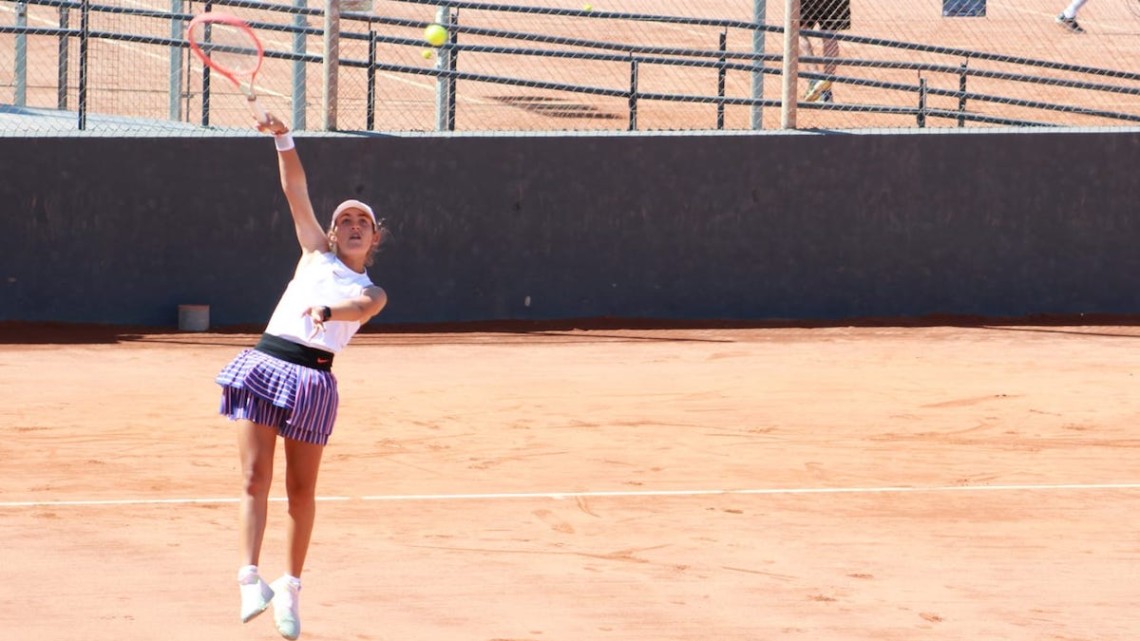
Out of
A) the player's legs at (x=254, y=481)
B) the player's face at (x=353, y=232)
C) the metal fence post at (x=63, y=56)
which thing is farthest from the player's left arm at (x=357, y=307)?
the metal fence post at (x=63, y=56)

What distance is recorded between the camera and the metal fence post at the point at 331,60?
49.8 feet

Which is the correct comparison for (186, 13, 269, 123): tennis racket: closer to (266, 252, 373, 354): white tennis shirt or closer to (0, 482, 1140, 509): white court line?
(266, 252, 373, 354): white tennis shirt

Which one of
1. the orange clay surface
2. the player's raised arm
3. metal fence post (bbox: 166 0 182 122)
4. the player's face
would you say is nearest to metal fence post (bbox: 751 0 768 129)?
the orange clay surface

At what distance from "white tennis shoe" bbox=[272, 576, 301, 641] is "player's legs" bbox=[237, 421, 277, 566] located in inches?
5.1

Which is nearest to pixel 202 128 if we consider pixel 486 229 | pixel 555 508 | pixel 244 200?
pixel 244 200

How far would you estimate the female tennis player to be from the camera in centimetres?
613

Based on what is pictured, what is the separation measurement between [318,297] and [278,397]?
0.40 m

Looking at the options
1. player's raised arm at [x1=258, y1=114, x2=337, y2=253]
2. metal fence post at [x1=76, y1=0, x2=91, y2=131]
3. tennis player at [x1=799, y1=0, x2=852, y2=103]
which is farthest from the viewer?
tennis player at [x1=799, y1=0, x2=852, y2=103]

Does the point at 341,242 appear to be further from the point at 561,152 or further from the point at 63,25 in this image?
the point at 63,25

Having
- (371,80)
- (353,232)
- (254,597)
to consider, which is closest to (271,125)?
(353,232)

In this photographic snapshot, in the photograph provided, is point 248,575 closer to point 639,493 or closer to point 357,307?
point 357,307

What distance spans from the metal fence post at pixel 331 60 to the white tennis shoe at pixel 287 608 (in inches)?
379

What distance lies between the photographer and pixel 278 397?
20.1 ft

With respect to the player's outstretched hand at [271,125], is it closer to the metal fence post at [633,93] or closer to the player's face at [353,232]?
the player's face at [353,232]
